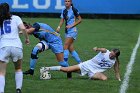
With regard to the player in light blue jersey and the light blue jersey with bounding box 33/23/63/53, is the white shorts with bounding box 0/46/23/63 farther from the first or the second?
the light blue jersey with bounding box 33/23/63/53

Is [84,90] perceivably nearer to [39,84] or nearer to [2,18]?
[39,84]

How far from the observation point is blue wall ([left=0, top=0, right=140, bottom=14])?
36688mm

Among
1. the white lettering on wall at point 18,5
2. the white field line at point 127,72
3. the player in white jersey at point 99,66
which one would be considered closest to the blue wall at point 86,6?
the white lettering on wall at point 18,5

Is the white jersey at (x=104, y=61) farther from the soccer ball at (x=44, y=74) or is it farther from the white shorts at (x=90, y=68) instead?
the soccer ball at (x=44, y=74)

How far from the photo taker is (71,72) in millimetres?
13266

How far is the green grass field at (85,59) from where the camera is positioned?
11891 millimetres

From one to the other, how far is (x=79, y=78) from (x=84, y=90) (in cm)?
172

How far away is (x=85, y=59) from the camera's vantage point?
17.4 meters

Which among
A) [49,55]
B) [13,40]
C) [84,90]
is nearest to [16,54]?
[13,40]

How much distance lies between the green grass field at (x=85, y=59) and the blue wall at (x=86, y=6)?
6046 millimetres

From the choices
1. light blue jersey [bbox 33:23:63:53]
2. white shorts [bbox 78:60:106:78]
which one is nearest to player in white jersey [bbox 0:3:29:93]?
light blue jersey [bbox 33:23:63:53]

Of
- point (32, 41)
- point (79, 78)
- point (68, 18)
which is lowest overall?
point (32, 41)

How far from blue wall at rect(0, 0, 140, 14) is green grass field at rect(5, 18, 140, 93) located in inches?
→ 238

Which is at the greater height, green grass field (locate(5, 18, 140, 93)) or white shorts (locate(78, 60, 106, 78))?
white shorts (locate(78, 60, 106, 78))
